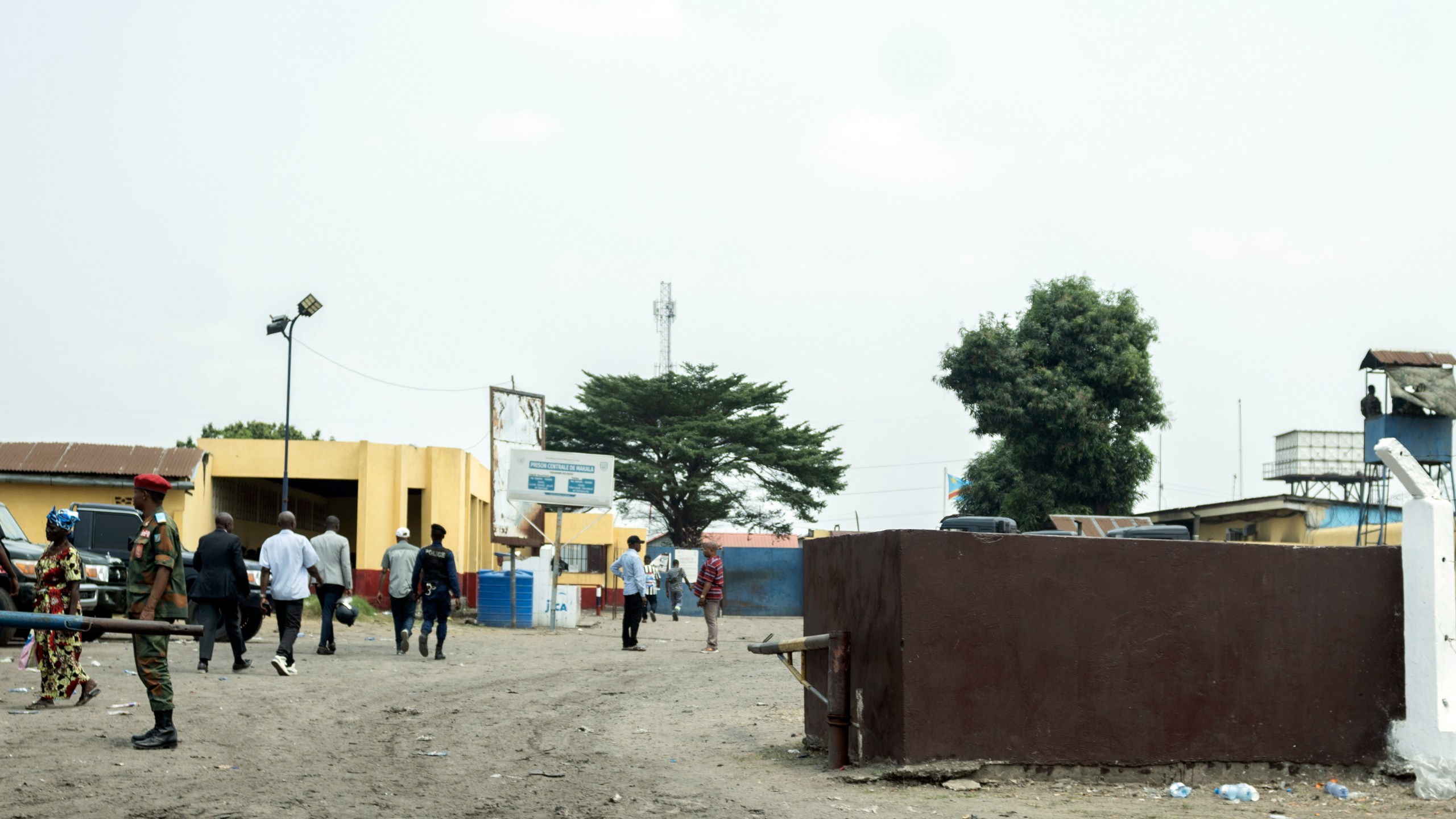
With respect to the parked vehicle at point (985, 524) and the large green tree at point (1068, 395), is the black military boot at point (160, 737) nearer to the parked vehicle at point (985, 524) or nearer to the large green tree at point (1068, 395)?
the parked vehicle at point (985, 524)

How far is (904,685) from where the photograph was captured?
7625 mm

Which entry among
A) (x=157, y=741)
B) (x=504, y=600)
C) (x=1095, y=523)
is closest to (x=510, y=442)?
(x=504, y=600)

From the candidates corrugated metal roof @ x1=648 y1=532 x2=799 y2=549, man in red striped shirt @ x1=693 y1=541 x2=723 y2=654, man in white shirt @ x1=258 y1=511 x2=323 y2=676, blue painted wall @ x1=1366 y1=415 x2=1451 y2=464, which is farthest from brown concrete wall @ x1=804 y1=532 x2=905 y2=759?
corrugated metal roof @ x1=648 y1=532 x2=799 y2=549

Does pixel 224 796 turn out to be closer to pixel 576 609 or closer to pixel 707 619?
pixel 707 619

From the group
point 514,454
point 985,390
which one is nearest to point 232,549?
point 514,454

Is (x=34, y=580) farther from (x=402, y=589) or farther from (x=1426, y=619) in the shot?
(x=1426, y=619)

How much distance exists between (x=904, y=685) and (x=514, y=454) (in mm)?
19566

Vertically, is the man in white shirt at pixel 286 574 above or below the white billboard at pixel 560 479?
below

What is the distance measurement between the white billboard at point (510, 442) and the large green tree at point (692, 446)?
18.6 meters

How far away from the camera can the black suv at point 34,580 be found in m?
15.0

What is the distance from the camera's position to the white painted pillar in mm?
8133

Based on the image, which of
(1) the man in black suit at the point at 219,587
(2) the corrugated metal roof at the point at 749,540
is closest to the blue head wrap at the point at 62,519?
(1) the man in black suit at the point at 219,587

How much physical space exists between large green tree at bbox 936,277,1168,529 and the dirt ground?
24735mm

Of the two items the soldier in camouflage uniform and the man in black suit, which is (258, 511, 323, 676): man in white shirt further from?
the soldier in camouflage uniform
